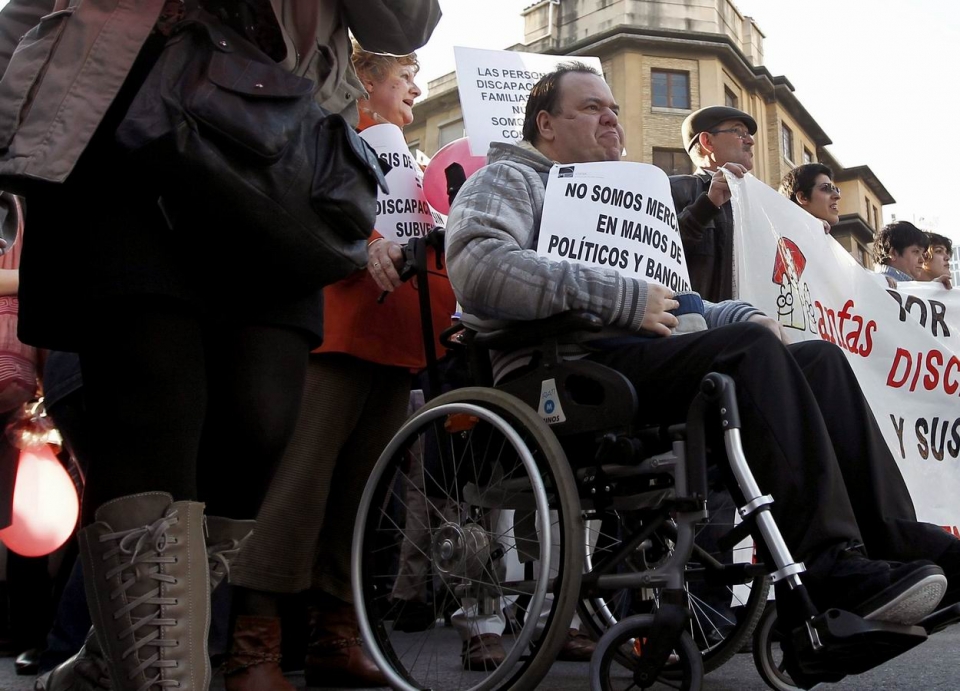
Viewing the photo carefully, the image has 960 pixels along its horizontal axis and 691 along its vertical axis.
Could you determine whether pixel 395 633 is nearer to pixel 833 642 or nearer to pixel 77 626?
pixel 77 626

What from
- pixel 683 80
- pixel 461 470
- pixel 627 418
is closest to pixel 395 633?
pixel 461 470

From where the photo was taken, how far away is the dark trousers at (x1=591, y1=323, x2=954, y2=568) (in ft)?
5.71

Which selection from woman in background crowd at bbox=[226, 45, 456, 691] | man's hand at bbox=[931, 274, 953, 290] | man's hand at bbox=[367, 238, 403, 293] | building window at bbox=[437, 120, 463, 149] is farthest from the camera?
building window at bbox=[437, 120, 463, 149]

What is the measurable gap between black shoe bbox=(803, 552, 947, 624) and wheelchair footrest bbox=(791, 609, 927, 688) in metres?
0.02

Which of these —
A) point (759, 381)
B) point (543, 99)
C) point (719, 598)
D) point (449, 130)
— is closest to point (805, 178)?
point (543, 99)

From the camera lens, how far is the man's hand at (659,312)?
7.34 feet

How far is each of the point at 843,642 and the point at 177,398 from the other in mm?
1088

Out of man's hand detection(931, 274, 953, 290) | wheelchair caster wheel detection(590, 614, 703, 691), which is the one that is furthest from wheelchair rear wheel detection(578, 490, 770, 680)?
man's hand detection(931, 274, 953, 290)

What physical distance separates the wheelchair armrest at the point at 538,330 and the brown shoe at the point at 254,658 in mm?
805

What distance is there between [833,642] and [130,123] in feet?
4.30

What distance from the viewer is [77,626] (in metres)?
2.45

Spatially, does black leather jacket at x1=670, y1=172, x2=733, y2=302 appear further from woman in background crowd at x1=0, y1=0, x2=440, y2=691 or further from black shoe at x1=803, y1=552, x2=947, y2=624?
woman in background crowd at x1=0, y1=0, x2=440, y2=691

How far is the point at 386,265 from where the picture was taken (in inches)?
105

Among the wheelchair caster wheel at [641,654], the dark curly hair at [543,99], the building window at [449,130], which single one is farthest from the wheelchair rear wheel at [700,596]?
the building window at [449,130]
